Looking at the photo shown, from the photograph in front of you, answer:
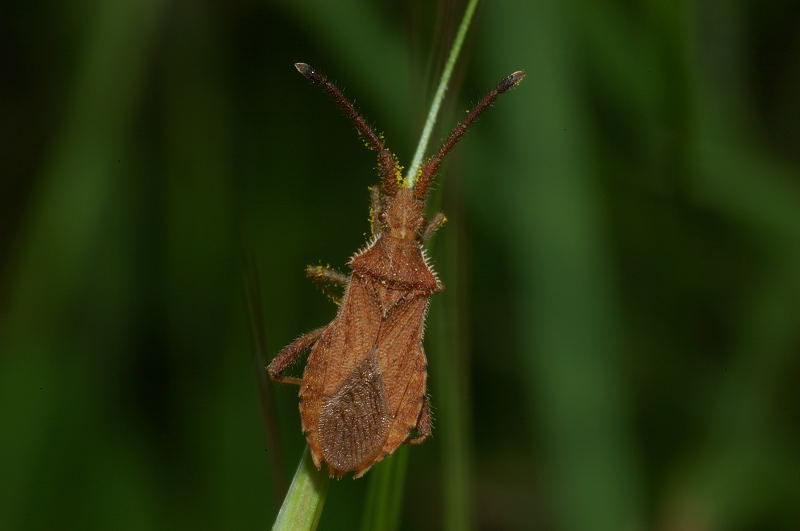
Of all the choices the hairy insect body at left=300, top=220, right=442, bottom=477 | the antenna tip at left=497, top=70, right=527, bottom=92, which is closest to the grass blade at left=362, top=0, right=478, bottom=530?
the hairy insect body at left=300, top=220, right=442, bottom=477

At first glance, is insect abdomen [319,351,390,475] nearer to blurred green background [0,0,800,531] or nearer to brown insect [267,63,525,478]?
brown insect [267,63,525,478]

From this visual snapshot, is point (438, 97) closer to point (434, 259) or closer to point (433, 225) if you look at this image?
point (433, 225)

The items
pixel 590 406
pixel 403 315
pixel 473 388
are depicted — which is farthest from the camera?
pixel 473 388

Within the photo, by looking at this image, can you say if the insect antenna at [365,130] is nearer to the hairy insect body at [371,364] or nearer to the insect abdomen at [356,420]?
the hairy insect body at [371,364]

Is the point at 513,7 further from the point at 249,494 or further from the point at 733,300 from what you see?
the point at 249,494

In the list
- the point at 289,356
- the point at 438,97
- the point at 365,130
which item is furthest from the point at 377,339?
the point at 438,97

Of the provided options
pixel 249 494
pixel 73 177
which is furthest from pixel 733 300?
pixel 73 177
